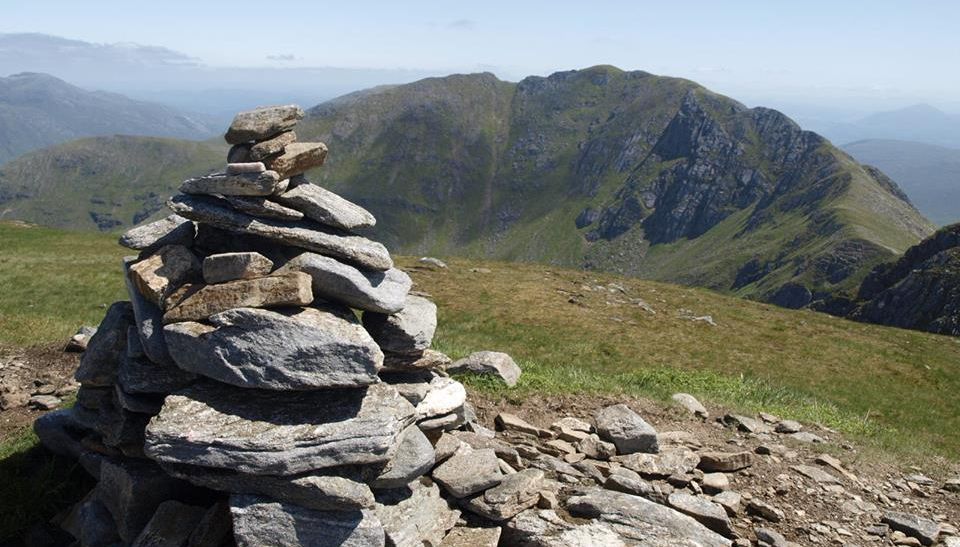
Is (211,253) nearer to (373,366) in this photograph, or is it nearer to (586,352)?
(373,366)

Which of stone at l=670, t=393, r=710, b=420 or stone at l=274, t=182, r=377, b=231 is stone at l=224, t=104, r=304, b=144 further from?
stone at l=670, t=393, r=710, b=420

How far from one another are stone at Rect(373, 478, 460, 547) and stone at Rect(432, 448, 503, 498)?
0.92 ft

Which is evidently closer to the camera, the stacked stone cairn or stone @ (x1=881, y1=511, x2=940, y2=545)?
the stacked stone cairn

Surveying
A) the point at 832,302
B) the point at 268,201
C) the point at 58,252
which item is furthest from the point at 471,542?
the point at 832,302

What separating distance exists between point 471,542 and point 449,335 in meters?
24.4

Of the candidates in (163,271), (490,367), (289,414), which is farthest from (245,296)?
(490,367)

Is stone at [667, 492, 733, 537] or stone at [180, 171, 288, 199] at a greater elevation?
stone at [180, 171, 288, 199]

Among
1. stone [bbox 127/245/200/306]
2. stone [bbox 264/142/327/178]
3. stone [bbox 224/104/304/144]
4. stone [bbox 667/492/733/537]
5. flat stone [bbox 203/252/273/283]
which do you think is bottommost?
stone [bbox 667/492/733/537]

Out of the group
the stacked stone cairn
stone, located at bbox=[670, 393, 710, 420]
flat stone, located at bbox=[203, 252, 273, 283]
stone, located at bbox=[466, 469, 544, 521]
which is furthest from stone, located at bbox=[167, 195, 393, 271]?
stone, located at bbox=[670, 393, 710, 420]

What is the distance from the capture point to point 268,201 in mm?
12852

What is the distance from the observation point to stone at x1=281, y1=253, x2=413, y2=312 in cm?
1249

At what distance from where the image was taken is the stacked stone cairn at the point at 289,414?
10.8 m

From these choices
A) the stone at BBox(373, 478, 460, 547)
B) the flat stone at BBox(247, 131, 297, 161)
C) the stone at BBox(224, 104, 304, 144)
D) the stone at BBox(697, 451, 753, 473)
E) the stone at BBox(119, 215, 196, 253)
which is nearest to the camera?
the stone at BBox(373, 478, 460, 547)

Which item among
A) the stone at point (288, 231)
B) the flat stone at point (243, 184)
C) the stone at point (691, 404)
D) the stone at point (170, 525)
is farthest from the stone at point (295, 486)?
the stone at point (691, 404)
